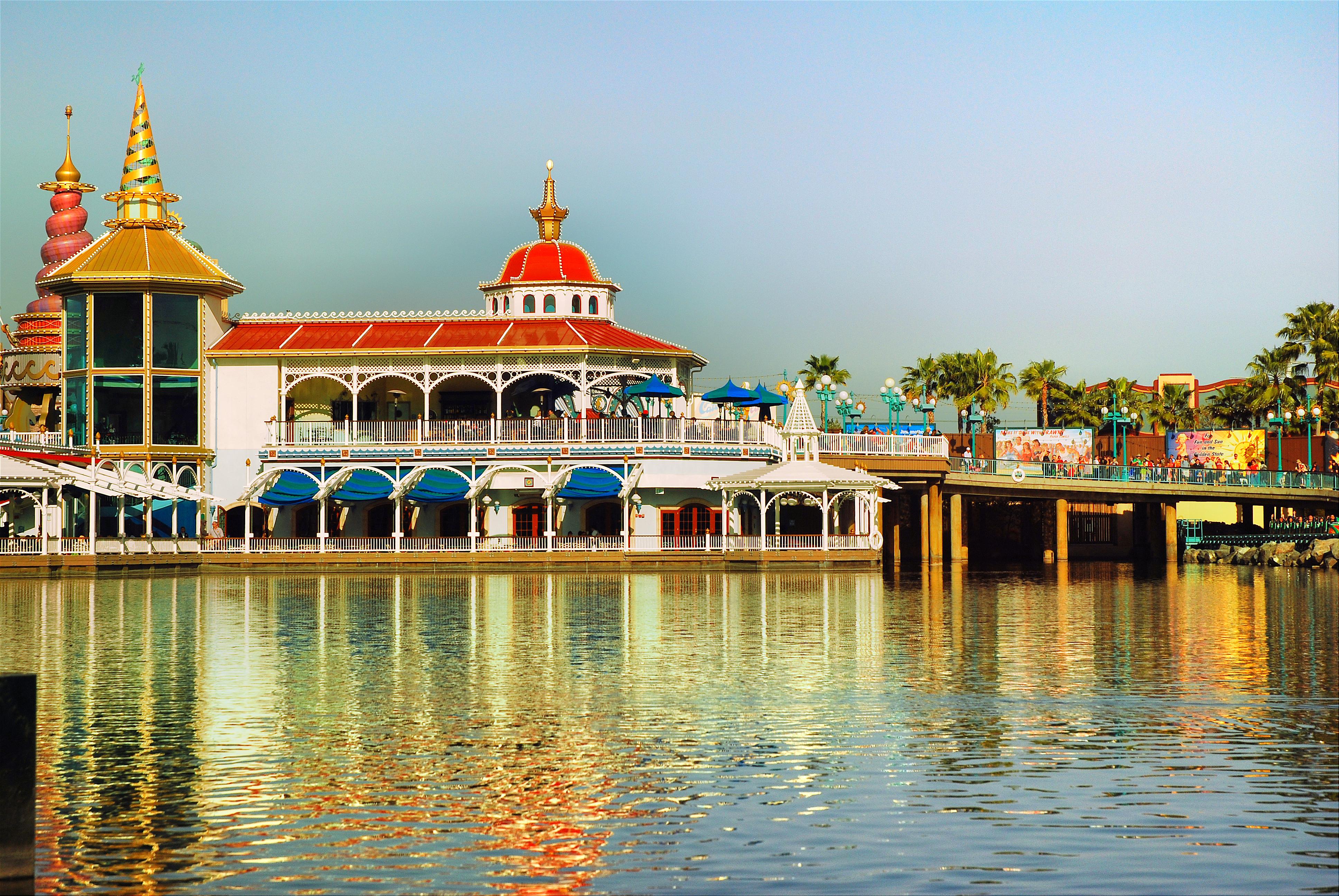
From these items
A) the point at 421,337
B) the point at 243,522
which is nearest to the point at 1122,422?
the point at 421,337

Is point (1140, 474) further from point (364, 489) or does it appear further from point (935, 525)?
point (364, 489)

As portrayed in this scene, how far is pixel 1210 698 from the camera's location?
18484mm

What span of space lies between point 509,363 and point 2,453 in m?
16.1

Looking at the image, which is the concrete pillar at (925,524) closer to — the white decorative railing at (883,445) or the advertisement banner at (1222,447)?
the white decorative railing at (883,445)

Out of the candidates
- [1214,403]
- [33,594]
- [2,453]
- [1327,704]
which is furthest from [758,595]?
[1214,403]

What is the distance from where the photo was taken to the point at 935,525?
55.9 metres

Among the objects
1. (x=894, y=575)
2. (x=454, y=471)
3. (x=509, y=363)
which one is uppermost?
(x=509, y=363)

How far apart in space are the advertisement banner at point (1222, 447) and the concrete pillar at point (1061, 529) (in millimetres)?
11109

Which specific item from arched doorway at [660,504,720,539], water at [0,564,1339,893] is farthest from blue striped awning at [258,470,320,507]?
water at [0,564,1339,893]

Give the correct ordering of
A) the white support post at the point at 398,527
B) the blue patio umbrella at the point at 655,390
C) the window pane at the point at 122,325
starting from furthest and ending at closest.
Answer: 1. the window pane at the point at 122,325
2. the blue patio umbrella at the point at 655,390
3. the white support post at the point at 398,527

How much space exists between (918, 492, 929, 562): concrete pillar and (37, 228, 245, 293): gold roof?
2534 centimetres

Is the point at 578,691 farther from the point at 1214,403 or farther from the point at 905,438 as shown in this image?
the point at 1214,403

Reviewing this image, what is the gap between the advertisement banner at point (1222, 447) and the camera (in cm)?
6688

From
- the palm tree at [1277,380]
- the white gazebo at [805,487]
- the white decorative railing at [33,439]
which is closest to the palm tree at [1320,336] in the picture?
the palm tree at [1277,380]
